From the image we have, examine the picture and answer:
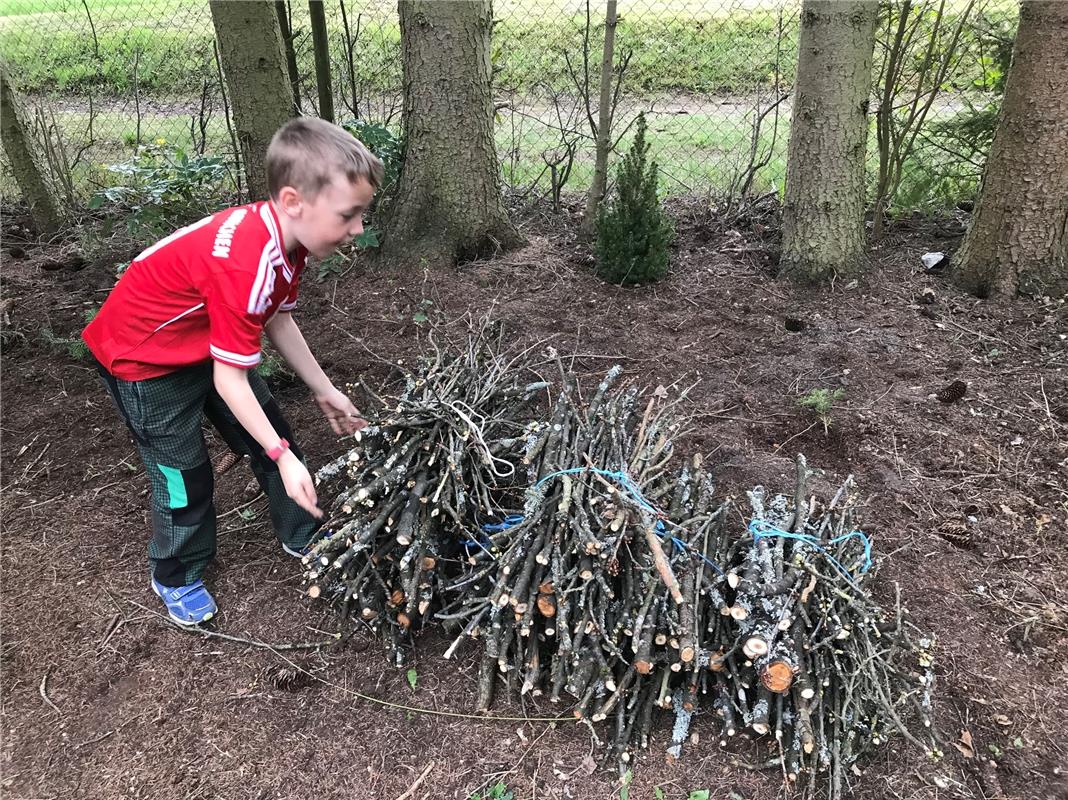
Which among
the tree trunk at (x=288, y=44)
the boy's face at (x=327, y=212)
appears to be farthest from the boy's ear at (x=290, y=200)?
the tree trunk at (x=288, y=44)

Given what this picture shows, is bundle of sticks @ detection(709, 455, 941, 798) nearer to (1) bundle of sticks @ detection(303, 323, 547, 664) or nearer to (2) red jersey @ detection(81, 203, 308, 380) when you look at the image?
(1) bundle of sticks @ detection(303, 323, 547, 664)

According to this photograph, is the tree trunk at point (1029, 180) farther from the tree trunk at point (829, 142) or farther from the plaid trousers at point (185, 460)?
the plaid trousers at point (185, 460)

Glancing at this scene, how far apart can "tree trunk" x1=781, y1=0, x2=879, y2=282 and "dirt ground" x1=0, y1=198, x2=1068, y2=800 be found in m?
0.25

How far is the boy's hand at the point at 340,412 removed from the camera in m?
2.55

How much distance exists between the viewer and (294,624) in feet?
8.39

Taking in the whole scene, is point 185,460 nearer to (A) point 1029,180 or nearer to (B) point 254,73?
(B) point 254,73

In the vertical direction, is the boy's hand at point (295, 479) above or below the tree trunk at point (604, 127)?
below

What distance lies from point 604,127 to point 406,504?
11.2 ft

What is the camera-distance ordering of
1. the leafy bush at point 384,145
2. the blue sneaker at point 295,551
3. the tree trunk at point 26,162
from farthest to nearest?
the tree trunk at point 26,162
the leafy bush at point 384,145
the blue sneaker at point 295,551

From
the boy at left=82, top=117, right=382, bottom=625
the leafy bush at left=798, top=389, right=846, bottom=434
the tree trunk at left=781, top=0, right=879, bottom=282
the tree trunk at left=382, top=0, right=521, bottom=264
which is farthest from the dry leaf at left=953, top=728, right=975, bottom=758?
the tree trunk at left=382, top=0, right=521, bottom=264

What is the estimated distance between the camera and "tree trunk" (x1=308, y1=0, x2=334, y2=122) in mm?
5107

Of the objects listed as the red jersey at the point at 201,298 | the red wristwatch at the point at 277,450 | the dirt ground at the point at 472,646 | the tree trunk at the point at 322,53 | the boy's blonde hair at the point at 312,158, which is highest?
the tree trunk at the point at 322,53

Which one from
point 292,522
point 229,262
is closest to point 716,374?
point 292,522

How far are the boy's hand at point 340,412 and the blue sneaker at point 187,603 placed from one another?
79 centimetres
